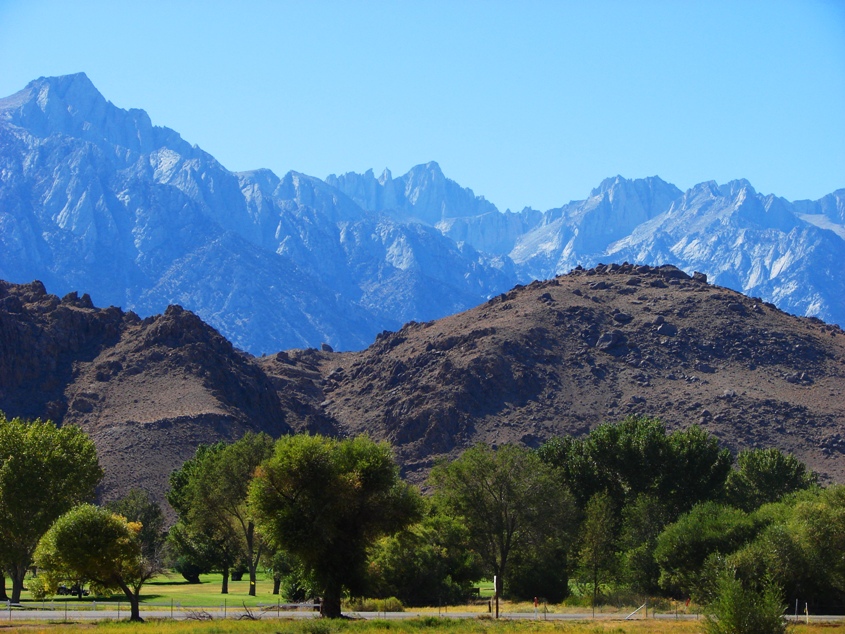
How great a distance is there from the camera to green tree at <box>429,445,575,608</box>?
8481 cm

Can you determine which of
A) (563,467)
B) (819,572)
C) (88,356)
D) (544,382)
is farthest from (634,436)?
(88,356)

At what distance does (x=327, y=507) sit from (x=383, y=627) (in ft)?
23.3

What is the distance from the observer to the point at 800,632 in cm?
5688

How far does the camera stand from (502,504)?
3349 inches

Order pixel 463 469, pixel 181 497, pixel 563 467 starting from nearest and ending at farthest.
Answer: pixel 463 469 < pixel 563 467 < pixel 181 497

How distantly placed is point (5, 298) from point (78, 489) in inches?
4354

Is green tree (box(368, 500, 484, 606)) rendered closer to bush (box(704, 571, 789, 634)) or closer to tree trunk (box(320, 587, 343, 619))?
tree trunk (box(320, 587, 343, 619))

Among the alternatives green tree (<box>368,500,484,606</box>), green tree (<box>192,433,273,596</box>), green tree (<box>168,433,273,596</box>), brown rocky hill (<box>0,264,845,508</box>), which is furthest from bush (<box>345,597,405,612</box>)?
Answer: brown rocky hill (<box>0,264,845,508</box>)

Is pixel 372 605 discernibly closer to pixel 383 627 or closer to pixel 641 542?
pixel 383 627

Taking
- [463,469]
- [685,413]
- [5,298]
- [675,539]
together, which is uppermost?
[5,298]

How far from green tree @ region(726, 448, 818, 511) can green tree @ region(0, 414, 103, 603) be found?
5758cm

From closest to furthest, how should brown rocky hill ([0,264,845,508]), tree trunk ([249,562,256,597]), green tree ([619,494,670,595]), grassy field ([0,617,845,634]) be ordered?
grassy field ([0,617,845,634]) < green tree ([619,494,670,595]) < tree trunk ([249,562,256,597]) < brown rocky hill ([0,264,845,508])

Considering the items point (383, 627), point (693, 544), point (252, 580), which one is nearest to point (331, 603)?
point (383, 627)

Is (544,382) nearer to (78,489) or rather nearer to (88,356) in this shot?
(88,356)
